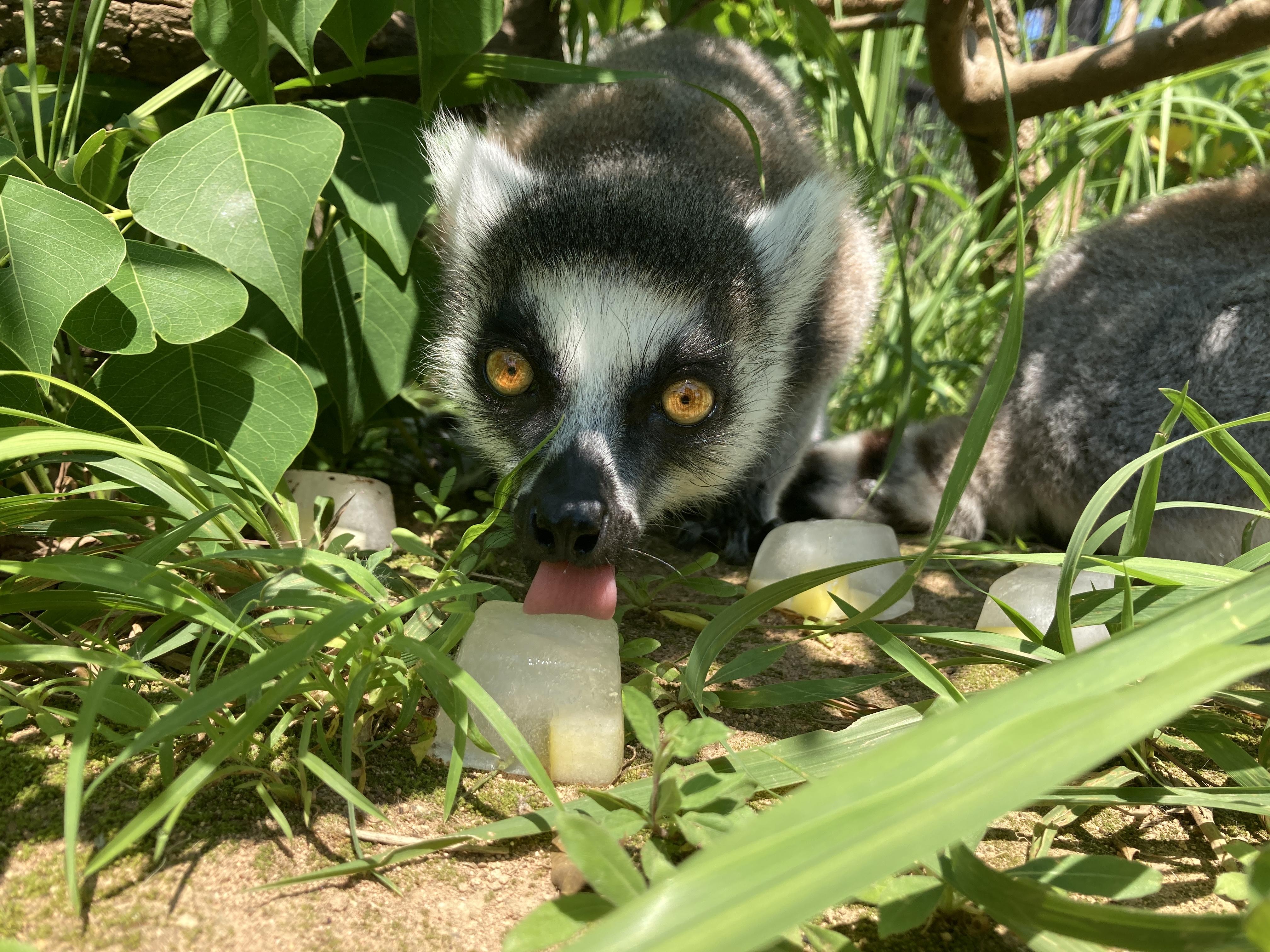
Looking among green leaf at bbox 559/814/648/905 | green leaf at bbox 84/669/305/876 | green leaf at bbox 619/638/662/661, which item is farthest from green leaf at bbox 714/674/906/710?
green leaf at bbox 84/669/305/876

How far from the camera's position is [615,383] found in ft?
6.86

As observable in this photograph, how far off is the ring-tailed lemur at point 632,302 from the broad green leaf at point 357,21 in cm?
42

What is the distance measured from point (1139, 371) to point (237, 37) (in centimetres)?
222

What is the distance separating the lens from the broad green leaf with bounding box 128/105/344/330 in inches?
59.6

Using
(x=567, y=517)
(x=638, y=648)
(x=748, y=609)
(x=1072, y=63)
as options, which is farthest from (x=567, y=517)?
(x=1072, y=63)

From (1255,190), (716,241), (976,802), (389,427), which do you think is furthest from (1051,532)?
(976,802)

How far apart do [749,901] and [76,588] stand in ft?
4.13

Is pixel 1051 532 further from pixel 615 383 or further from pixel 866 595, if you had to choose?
pixel 615 383

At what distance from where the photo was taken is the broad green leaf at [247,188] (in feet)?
4.97

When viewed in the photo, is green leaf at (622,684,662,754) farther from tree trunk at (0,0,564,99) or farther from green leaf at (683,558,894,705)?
tree trunk at (0,0,564,99)

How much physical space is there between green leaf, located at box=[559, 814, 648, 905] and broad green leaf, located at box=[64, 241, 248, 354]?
3.49ft

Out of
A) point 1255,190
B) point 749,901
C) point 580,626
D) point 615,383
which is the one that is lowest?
point 580,626

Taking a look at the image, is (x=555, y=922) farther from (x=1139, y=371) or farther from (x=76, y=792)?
(x=1139, y=371)

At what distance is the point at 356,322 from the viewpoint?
2.15m
